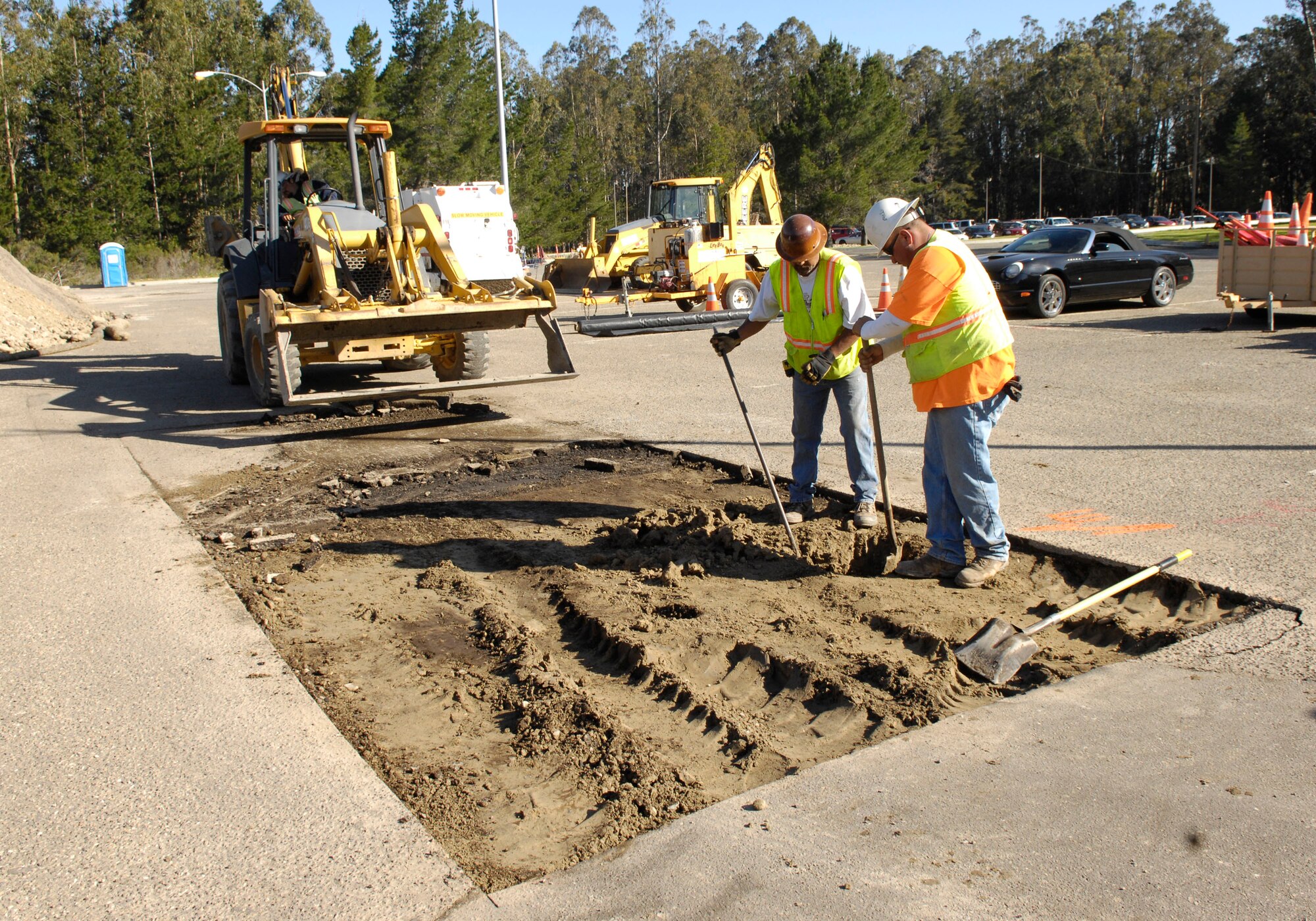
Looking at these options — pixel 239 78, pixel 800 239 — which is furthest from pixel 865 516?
pixel 239 78

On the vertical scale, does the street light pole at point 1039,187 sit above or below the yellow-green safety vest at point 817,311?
above

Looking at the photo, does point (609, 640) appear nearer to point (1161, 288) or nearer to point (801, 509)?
point (801, 509)

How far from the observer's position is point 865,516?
5941 mm

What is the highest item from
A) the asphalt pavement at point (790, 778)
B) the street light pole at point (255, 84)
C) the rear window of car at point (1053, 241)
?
the street light pole at point (255, 84)

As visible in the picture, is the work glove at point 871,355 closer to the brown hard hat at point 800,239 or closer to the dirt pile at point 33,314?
the brown hard hat at point 800,239

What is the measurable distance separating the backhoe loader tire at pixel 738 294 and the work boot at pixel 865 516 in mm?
14412

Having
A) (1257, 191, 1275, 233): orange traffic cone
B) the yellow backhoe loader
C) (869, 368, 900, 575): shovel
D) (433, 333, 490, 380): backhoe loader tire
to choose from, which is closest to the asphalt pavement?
(869, 368, 900, 575): shovel

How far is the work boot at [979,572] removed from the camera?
493cm

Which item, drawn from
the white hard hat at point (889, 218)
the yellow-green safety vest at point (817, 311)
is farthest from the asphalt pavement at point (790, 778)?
the white hard hat at point (889, 218)

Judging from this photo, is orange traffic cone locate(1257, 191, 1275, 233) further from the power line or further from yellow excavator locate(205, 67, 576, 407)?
the power line

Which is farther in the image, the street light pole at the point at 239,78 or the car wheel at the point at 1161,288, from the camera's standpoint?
the street light pole at the point at 239,78

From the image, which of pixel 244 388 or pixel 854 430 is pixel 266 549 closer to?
pixel 854 430

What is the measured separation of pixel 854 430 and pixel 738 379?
5.62 meters

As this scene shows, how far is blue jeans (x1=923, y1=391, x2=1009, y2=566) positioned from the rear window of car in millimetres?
13434
